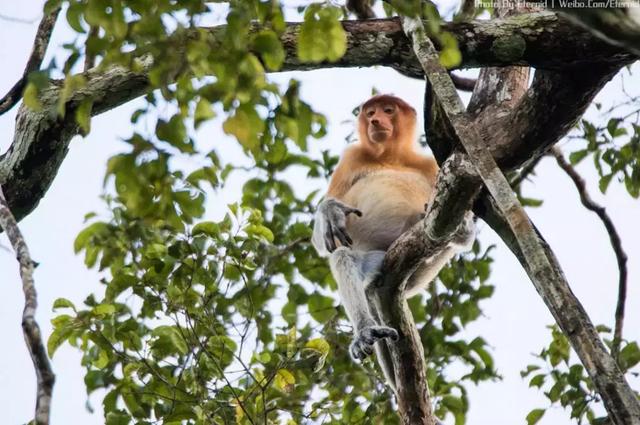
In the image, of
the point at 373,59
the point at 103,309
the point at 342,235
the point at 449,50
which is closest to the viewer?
the point at 449,50

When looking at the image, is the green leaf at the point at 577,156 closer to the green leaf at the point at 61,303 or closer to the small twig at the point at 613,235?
the small twig at the point at 613,235

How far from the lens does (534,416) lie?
4871 mm

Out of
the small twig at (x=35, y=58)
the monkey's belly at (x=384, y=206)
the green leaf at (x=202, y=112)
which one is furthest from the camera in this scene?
the monkey's belly at (x=384, y=206)

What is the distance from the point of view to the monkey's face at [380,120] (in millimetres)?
6254

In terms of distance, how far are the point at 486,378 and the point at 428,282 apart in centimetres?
68

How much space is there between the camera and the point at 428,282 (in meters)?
5.65

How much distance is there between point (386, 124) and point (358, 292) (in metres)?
1.67

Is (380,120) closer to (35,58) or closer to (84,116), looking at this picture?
(35,58)

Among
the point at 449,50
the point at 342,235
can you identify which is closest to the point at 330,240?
the point at 342,235

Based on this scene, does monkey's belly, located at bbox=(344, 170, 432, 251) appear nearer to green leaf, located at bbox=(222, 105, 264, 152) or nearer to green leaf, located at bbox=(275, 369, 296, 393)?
green leaf, located at bbox=(275, 369, 296, 393)

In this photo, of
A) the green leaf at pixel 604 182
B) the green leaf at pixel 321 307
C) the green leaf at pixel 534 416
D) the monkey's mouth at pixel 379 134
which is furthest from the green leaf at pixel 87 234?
the green leaf at pixel 604 182

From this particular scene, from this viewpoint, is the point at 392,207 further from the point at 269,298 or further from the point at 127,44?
the point at 127,44

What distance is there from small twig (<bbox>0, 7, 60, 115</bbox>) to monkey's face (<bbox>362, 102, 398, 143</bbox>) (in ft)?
9.10

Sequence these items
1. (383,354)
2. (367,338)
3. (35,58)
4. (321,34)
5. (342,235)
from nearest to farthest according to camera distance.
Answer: (321,34) → (35,58) → (367,338) → (383,354) → (342,235)
